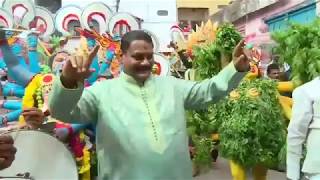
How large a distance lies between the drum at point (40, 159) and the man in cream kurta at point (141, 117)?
2.67 ft

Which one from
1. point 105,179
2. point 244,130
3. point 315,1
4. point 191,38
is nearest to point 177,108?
point 105,179

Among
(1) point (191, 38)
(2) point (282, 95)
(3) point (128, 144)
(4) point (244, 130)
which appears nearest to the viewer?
(3) point (128, 144)

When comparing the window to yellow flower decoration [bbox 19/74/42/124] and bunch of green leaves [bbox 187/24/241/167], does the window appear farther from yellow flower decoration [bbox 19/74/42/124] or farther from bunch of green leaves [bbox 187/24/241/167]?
yellow flower decoration [bbox 19/74/42/124]

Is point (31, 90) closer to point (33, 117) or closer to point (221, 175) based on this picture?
point (33, 117)

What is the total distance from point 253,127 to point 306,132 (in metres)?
1.72

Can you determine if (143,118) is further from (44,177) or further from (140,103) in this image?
(44,177)

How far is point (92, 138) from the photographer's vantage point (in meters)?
5.30

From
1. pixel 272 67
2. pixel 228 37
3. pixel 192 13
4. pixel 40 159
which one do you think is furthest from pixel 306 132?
pixel 192 13

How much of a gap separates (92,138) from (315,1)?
21.9 feet

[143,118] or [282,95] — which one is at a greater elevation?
[143,118]

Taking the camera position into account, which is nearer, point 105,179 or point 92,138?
point 105,179

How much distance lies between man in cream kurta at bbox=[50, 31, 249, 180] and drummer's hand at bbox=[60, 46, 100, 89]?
0.14 m

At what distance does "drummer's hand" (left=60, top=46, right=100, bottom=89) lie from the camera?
2307mm

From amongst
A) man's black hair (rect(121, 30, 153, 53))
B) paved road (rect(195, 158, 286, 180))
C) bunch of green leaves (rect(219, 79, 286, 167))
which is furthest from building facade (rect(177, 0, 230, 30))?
man's black hair (rect(121, 30, 153, 53))
